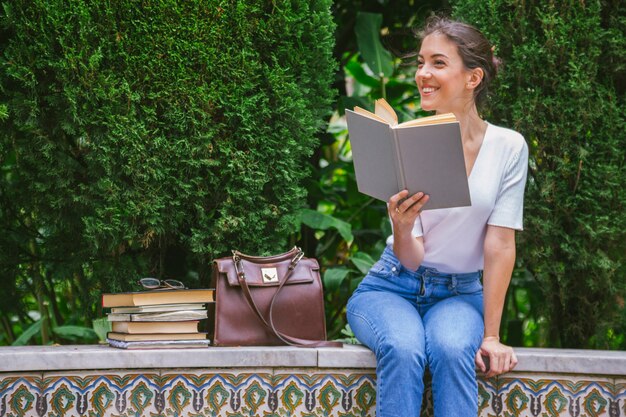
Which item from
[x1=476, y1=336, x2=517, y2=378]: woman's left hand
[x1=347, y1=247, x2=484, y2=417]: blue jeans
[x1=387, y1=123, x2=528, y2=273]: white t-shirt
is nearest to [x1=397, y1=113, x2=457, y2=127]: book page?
[x1=387, y1=123, x2=528, y2=273]: white t-shirt

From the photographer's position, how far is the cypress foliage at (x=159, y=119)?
10.9 ft

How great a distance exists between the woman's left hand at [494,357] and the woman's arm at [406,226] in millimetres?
373

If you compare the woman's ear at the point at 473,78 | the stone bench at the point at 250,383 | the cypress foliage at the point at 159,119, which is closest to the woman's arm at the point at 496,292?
the stone bench at the point at 250,383

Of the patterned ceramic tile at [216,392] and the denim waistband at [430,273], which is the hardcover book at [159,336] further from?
the denim waistband at [430,273]

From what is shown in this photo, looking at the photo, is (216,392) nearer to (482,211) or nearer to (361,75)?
(482,211)

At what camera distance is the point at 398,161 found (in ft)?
9.25

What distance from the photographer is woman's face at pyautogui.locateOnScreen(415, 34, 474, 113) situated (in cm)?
318

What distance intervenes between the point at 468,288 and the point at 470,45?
0.91 m

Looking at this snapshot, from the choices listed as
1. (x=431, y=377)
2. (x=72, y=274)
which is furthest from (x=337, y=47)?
(x=431, y=377)

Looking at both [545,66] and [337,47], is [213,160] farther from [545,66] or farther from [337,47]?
[337,47]

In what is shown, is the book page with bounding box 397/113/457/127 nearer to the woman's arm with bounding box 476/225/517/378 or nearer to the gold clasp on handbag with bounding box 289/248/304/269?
the woman's arm with bounding box 476/225/517/378

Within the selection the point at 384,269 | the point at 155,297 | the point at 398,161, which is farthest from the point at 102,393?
the point at 398,161

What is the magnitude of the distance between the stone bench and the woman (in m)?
0.16

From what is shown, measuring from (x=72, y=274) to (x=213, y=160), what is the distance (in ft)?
2.82
